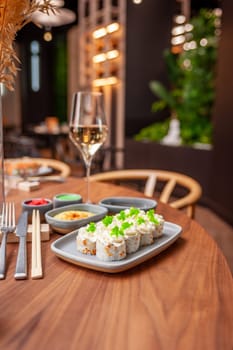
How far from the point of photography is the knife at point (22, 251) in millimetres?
626

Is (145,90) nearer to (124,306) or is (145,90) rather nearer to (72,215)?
(72,215)

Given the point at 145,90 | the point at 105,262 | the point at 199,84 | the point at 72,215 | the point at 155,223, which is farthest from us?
Answer: the point at 145,90

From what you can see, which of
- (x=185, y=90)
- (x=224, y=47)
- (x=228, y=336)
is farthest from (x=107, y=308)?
(x=185, y=90)

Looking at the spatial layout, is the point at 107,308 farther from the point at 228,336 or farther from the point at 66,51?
the point at 66,51

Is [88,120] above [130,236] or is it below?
above

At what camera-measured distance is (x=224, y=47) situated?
12.4 ft

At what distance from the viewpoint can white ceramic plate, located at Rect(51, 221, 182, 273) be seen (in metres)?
0.64

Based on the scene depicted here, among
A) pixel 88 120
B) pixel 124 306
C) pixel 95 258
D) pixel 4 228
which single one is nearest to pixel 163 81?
pixel 88 120

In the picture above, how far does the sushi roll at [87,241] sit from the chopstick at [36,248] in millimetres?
86

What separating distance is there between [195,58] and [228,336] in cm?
485

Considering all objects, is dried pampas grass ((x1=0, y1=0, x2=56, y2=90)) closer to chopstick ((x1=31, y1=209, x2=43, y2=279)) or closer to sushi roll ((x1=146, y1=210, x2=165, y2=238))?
chopstick ((x1=31, y1=209, x2=43, y2=279))

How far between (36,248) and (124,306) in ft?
0.90

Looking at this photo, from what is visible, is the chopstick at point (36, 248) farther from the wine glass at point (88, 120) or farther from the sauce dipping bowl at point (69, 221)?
the wine glass at point (88, 120)

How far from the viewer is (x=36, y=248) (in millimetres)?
734
